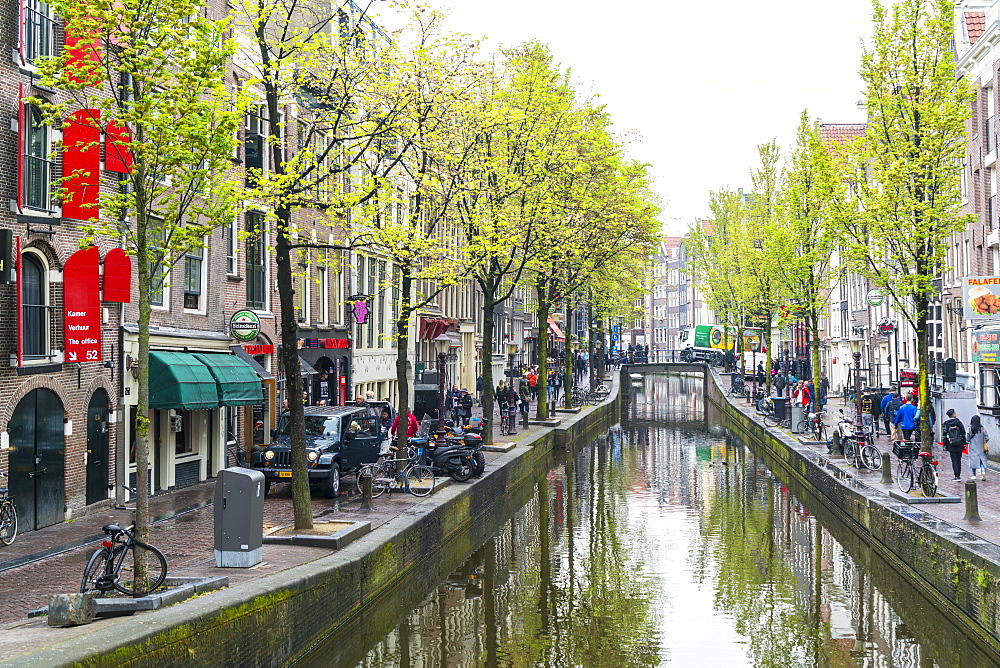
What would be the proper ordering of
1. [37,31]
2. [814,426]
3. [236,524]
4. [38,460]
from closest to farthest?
[236,524] → [38,460] → [37,31] → [814,426]

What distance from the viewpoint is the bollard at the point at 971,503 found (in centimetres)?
1814

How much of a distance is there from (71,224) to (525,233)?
56.0 feet

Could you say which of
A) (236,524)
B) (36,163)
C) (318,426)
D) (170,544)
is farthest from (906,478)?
(36,163)

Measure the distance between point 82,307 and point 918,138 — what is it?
1809 cm

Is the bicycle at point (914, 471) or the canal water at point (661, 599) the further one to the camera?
the bicycle at point (914, 471)

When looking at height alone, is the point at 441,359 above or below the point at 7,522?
above

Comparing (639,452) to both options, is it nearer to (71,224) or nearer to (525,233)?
(525,233)

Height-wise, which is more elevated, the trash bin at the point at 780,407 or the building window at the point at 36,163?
the building window at the point at 36,163

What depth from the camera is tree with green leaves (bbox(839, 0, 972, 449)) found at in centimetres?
2302

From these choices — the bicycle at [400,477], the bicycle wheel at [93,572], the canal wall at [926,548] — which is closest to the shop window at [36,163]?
the bicycle at [400,477]

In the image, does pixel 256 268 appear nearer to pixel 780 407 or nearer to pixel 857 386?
pixel 780 407

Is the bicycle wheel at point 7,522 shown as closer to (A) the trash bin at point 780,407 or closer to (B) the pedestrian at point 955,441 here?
(B) the pedestrian at point 955,441

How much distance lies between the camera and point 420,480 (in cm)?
2425

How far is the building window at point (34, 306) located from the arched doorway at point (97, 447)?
213 cm
